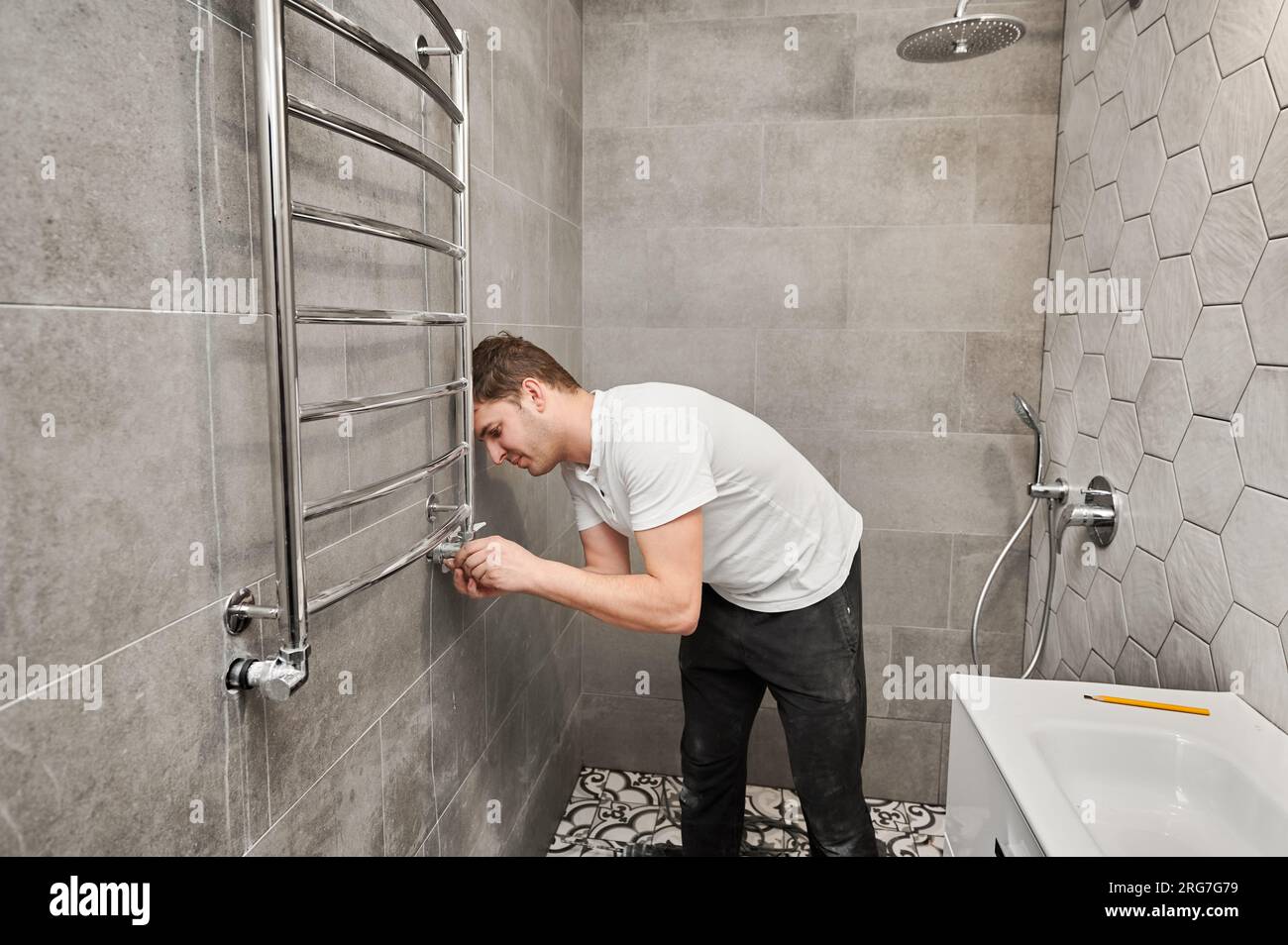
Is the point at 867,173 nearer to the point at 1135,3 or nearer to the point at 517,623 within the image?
the point at 1135,3

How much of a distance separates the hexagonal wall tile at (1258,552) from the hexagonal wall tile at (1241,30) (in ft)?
2.16

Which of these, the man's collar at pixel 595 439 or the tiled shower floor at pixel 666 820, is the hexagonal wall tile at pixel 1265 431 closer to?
the man's collar at pixel 595 439

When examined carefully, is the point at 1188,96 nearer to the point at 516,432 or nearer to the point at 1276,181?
the point at 1276,181

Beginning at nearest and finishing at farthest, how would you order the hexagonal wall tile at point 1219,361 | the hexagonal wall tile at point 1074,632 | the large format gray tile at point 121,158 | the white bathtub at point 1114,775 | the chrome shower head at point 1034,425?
1. the large format gray tile at point 121,158
2. the white bathtub at point 1114,775
3. the hexagonal wall tile at point 1219,361
4. the hexagonal wall tile at point 1074,632
5. the chrome shower head at point 1034,425

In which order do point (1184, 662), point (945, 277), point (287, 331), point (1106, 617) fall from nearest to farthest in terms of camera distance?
point (287, 331) < point (1184, 662) < point (1106, 617) < point (945, 277)

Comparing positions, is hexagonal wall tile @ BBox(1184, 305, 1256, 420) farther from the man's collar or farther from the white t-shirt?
the man's collar

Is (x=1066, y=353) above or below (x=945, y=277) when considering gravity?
below

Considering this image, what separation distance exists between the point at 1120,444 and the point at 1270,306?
0.52m

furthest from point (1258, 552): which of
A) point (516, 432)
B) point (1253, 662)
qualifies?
point (516, 432)

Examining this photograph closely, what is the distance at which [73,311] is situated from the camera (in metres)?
0.66

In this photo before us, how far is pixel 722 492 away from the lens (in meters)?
1.47

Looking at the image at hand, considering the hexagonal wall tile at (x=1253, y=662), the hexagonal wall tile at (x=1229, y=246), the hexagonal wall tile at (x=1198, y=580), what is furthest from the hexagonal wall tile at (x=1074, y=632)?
the hexagonal wall tile at (x=1229, y=246)

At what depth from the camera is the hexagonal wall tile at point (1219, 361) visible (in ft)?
4.10
